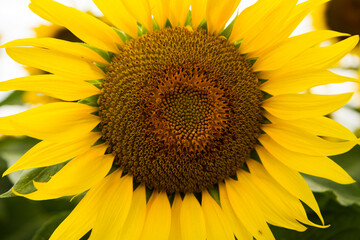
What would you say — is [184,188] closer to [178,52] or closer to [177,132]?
[177,132]

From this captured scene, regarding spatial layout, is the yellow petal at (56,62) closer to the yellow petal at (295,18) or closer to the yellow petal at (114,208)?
the yellow petal at (114,208)

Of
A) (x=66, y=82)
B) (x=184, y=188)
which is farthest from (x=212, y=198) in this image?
(x=66, y=82)

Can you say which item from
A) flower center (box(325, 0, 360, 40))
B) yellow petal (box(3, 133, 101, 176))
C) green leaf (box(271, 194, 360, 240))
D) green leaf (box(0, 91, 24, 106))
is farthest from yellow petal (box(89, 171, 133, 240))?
flower center (box(325, 0, 360, 40))

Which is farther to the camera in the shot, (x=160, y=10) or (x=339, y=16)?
(x=339, y=16)

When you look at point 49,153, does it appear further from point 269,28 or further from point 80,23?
point 269,28

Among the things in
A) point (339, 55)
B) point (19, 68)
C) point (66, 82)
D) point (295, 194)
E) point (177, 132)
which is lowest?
point (295, 194)

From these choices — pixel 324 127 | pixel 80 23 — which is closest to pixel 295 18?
pixel 324 127

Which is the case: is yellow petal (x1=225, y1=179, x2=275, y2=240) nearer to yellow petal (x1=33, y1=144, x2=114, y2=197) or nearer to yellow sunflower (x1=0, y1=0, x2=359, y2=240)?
yellow sunflower (x1=0, y1=0, x2=359, y2=240)
